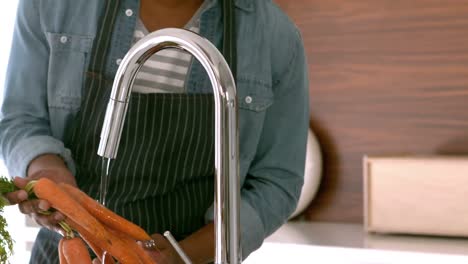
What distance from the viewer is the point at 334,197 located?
2.39 meters

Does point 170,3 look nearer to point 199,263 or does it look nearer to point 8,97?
point 8,97

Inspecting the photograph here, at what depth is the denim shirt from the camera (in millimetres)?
1285

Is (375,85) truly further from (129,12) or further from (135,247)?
(135,247)

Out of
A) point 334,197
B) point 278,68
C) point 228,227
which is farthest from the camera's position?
point 334,197

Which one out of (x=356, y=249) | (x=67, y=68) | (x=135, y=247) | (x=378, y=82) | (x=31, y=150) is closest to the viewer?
(x=135, y=247)

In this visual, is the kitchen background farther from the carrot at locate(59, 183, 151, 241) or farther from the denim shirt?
the carrot at locate(59, 183, 151, 241)

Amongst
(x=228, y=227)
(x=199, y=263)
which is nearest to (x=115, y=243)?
(x=228, y=227)

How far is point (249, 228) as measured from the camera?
1316mm

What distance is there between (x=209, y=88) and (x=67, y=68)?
0.22 meters

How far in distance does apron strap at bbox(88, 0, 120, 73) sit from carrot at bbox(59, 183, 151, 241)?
36cm

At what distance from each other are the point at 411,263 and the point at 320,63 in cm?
76

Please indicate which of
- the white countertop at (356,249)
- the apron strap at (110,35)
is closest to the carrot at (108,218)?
the apron strap at (110,35)

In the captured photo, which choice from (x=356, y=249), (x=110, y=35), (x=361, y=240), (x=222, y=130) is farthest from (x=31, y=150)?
(x=361, y=240)

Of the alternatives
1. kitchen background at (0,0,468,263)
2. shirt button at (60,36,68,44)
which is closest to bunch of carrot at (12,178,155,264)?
shirt button at (60,36,68,44)
